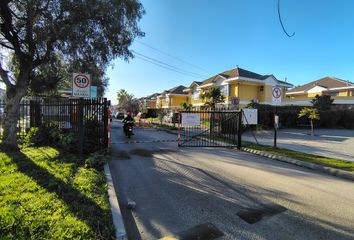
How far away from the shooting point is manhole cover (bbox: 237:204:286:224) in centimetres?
388

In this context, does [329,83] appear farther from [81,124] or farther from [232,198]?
[81,124]

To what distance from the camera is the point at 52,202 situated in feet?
12.9

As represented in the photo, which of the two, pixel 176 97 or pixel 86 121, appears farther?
pixel 176 97

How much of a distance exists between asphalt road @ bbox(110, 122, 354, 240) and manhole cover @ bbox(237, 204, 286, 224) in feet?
0.06

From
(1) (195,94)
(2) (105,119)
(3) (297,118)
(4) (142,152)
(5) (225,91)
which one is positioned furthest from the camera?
(1) (195,94)

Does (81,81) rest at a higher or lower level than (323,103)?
lower

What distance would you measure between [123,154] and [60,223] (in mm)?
5887

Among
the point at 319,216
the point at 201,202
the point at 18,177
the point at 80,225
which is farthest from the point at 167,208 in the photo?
the point at 18,177

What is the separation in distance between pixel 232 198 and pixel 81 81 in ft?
21.6

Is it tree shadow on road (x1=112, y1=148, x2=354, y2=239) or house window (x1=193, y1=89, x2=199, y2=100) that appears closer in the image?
tree shadow on road (x1=112, y1=148, x2=354, y2=239)

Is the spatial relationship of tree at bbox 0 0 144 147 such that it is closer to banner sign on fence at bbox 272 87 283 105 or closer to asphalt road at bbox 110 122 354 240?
asphalt road at bbox 110 122 354 240

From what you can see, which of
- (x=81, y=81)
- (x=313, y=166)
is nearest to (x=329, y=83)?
(x=313, y=166)

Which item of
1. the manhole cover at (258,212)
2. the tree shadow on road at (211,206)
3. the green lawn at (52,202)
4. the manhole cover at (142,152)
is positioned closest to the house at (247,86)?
the manhole cover at (142,152)

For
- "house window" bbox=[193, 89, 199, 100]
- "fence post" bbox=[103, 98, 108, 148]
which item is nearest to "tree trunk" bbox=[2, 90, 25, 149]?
"fence post" bbox=[103, 98, 108, 148]
